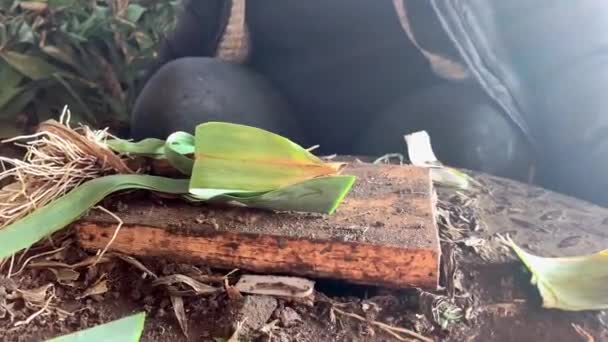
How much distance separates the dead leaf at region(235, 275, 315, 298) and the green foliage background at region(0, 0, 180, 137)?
73 centimetres

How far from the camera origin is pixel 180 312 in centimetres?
55

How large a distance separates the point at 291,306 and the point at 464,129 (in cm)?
39

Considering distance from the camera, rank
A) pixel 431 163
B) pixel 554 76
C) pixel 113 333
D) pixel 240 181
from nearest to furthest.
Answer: pixel 113 333 → pixel 240 181 → pixel 431 163 → pixel 554 76

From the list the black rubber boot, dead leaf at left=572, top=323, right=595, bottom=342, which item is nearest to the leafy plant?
dead leaf at left=572, top=323, right=595, bottom=342

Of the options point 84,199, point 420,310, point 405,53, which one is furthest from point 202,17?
point 420,310

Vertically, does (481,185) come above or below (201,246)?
above

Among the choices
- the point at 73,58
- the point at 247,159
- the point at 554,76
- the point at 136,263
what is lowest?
the point at 73,58

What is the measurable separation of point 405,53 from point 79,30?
26.3 inches

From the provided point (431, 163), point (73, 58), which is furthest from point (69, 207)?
point (73, 58)

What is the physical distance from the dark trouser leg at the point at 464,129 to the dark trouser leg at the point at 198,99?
0.18 m

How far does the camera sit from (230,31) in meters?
0.87

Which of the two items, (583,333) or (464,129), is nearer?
(583,333)

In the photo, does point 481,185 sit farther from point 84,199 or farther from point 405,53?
point 84,199

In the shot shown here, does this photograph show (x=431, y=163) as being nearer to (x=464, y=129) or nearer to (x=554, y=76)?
(x=464, y=129)
